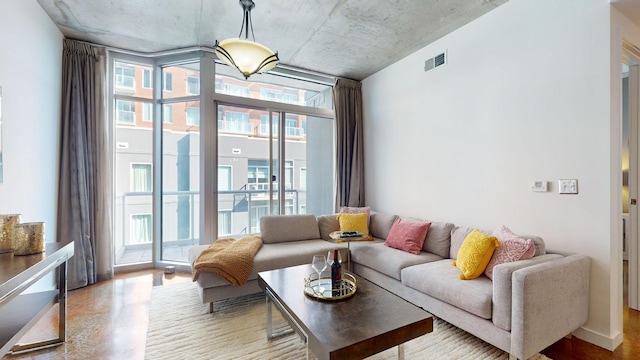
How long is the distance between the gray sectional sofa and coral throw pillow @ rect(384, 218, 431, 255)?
0.26ft

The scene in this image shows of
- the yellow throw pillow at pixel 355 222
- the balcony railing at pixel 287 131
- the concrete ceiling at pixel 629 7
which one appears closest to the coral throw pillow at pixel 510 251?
the yellow throw pillow at pixel 355 222

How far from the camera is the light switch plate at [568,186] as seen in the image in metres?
2.26

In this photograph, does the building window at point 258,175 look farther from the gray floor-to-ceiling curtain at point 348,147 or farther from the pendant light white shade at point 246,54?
the pendant light white shade at point 246,54

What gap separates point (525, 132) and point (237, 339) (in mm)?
3026

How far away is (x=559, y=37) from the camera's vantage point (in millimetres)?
2379

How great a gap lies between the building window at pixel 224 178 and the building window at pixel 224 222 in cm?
34

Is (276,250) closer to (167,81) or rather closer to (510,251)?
(510,251)

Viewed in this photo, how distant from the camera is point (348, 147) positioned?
4.73m

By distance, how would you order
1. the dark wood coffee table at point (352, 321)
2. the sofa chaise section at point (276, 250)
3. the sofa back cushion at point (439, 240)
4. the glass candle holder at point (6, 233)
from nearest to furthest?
the dark wood coffee table at point (352, 321) < the glass candle holder at point (6, 233) < the sofa chaise section at point (276, 250) < the sofa back cushion at point (439, 240)

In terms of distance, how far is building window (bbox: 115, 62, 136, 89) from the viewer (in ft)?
12.6

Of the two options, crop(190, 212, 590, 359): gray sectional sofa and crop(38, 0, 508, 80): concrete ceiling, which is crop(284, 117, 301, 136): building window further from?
crop(190, 212, 590, 359): gray sectional sofa

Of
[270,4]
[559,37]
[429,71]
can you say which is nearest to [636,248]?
[559,37]

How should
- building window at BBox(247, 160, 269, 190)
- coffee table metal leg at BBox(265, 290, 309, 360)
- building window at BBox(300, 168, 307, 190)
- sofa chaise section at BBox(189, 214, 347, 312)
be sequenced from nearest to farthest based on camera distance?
coffee table metal leg at BBox(265, 290, 309, 360) → sofa chaise section at BBox(189, 214, 347, 312) → building window at BBox(247, 160, 269, 190) → building window at BBox(300, 168, 307, 190)

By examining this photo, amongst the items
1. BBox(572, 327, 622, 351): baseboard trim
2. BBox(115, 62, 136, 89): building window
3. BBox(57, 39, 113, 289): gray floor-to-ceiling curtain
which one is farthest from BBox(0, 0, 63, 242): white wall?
BBox(572, 327, 622, 351): baseboard trim
